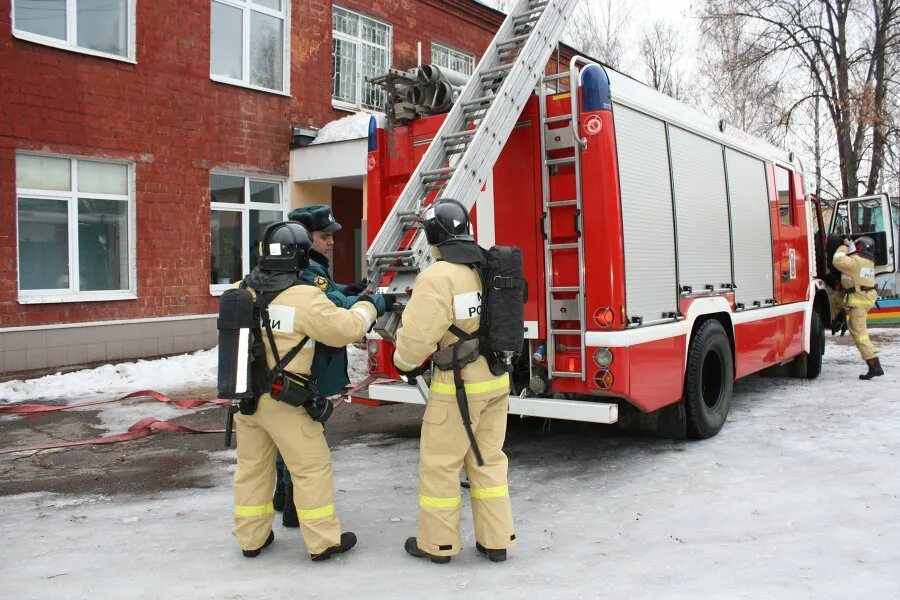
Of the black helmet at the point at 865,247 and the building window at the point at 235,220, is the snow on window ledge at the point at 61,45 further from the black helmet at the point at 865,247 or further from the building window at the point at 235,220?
the black helmet at the point at 865,247

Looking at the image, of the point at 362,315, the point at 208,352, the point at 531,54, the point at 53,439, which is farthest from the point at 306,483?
the point at 208,352

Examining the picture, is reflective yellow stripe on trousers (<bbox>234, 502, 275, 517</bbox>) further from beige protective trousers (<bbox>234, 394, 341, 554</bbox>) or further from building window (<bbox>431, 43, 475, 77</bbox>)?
building window (<bbox>431, 43, 475, 77</bbox>)

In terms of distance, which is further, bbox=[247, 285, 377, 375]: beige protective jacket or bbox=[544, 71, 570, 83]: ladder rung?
bbox=[544, 71, 570, 83]: ladder rung

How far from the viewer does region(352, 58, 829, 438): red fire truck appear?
5184 mm

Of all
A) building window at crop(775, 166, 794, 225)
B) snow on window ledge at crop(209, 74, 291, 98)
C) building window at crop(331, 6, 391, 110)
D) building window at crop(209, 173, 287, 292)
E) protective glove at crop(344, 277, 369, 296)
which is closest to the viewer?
protective glove at crop(344, 277, 369, 296)

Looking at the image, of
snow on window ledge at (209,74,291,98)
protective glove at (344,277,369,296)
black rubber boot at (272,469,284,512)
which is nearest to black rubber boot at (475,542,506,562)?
black rubber boot at (272,469,284,512)

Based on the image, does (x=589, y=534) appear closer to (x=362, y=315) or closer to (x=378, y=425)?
(x=362, y=315)

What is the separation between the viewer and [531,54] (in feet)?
18.6

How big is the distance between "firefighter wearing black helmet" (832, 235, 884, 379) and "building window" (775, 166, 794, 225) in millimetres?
1242

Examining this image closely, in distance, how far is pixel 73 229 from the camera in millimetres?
10891

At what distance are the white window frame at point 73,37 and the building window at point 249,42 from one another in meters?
1.31

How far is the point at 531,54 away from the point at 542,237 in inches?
53.3

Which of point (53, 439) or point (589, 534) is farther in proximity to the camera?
point (53, 439)

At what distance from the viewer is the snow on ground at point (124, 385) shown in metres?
8.23
